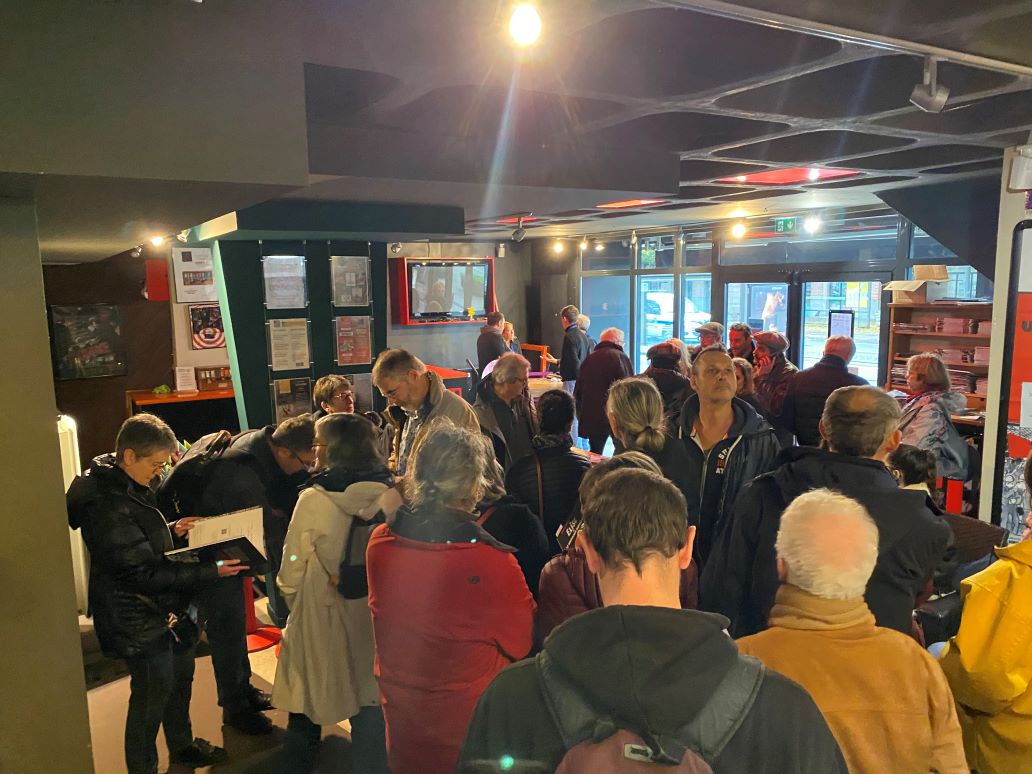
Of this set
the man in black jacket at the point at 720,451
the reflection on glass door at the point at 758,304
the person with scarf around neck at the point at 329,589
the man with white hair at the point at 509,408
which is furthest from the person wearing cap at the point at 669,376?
the reflection on glass door at the point at 758,304

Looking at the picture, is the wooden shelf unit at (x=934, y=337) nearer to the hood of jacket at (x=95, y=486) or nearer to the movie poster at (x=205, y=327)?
the hood of jacket at (x=95, y=486)

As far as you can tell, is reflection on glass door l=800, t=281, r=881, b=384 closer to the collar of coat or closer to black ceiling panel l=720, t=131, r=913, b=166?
black ceiling panel l=720, t=131, r=913, b=166

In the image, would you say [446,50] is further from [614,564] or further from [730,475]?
[730,475]

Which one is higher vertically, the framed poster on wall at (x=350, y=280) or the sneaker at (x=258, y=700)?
the framed poster on wall at (x=350, y=280)

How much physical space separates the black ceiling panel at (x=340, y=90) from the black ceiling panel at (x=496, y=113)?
223 millimetres

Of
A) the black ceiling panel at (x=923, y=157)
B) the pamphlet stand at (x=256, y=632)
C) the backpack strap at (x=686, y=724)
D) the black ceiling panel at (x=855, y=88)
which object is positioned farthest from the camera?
the pamphlet stand at (x=256, y=632)

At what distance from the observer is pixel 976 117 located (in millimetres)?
3158

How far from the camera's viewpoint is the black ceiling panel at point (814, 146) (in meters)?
3.46

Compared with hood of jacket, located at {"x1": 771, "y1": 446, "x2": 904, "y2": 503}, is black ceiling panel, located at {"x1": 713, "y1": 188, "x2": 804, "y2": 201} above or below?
above

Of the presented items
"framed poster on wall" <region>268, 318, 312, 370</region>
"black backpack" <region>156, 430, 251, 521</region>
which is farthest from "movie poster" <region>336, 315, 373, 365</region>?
"black backpack" <region>156, 430, 251, 521</region>

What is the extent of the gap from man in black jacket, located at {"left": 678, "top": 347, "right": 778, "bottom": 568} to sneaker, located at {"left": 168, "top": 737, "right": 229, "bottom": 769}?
218 centimetres

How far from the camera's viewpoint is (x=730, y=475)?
111 inches

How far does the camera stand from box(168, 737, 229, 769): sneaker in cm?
296

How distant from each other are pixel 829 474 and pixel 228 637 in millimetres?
2575
